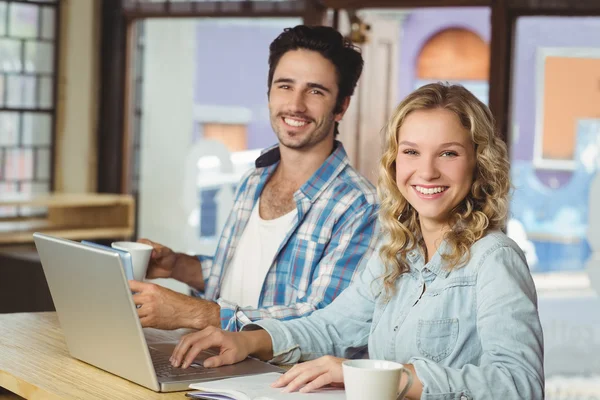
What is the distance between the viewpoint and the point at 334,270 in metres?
2.52

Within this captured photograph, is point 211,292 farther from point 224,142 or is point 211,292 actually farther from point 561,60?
point 224,142

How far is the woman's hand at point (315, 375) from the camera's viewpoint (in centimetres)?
174

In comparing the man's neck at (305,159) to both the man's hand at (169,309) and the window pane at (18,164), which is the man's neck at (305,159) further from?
the window pane at (18,164)

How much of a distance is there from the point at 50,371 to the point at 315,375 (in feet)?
1.96

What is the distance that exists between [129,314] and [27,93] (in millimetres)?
4864

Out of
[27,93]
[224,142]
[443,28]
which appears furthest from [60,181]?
[443,28]

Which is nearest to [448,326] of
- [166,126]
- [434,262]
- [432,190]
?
[434,262]

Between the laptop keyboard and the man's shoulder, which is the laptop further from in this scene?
the man's shoulder

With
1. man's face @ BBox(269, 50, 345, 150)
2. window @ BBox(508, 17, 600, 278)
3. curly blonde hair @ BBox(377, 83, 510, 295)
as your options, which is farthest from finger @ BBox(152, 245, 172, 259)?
window @ BBox(508, 17, 600, 278)

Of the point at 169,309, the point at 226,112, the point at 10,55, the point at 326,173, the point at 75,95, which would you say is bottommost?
the point at 169,309

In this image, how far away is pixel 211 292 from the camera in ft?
9.56

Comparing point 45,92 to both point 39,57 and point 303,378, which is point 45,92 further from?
point 303,378

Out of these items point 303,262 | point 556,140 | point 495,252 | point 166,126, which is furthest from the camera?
point 166,126

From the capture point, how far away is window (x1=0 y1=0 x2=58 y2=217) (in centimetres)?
627
